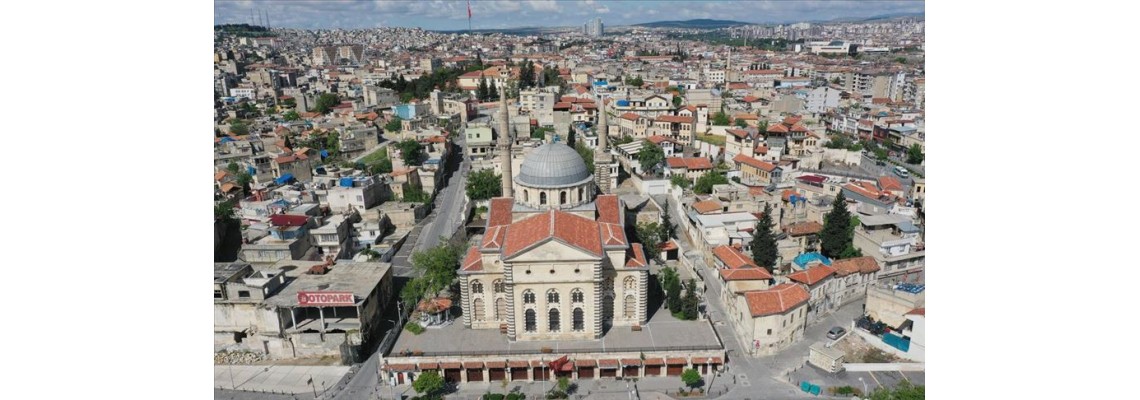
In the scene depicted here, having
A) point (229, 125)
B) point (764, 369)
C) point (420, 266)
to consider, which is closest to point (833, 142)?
point (764, 369)

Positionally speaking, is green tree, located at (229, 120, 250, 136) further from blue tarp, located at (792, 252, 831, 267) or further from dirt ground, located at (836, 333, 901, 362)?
dirt ground, located at (836, 333, 901, 362)

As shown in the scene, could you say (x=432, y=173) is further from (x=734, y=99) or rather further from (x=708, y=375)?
(x=734, y=99)

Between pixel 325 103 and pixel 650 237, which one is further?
pixel 325 103

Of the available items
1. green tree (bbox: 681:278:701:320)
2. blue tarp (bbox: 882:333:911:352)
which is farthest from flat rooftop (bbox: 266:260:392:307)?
blue tarp (bbox: 882:333:911:352)

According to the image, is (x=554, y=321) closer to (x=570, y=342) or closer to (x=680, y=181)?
(x=570, y=342)

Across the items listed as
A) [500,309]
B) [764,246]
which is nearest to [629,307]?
[500,309]

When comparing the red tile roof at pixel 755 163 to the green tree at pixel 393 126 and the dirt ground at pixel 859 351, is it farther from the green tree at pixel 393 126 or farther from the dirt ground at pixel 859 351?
the green tree at pixel 393 126

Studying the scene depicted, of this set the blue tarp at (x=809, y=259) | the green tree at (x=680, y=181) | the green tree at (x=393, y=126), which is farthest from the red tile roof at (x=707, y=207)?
the green tree at (x=393, y=126)

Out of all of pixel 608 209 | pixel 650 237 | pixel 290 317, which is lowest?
pixel 290 317
